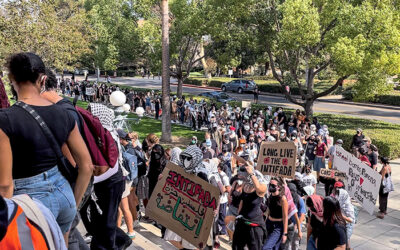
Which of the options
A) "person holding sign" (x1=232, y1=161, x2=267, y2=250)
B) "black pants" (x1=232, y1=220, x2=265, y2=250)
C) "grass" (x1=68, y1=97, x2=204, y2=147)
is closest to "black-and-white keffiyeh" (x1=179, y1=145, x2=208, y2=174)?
"person holding sign" (x1=232, y1=161, x2=267, y2=250)

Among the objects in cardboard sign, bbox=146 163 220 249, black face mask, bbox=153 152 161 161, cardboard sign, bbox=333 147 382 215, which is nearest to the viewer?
cardboard sign, bbox=146 163 220 249

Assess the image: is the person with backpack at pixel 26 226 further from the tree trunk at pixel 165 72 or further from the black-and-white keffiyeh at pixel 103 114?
the tree trunk at pixel 165 72

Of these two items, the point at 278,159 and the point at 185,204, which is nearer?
the point at 185,204

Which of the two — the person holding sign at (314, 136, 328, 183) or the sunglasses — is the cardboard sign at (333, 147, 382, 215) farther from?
the sunglasses

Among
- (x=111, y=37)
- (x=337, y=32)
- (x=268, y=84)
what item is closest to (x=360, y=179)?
A: (x=337, y=32)

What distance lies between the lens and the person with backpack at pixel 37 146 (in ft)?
7.19

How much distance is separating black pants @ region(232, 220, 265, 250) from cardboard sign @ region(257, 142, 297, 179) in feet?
5.68

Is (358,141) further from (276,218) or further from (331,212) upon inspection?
(331,212)

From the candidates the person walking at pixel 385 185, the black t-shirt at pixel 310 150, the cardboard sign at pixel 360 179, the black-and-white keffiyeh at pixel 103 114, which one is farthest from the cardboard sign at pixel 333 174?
the black-and-white keffiyeh at pixel 103 114

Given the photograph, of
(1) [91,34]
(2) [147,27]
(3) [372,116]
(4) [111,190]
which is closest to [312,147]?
(4) [111,190]

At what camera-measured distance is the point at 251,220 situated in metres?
5.43

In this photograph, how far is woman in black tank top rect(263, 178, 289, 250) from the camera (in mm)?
5738

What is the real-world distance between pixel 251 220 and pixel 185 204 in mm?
1037

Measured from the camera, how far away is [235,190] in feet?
20.6
